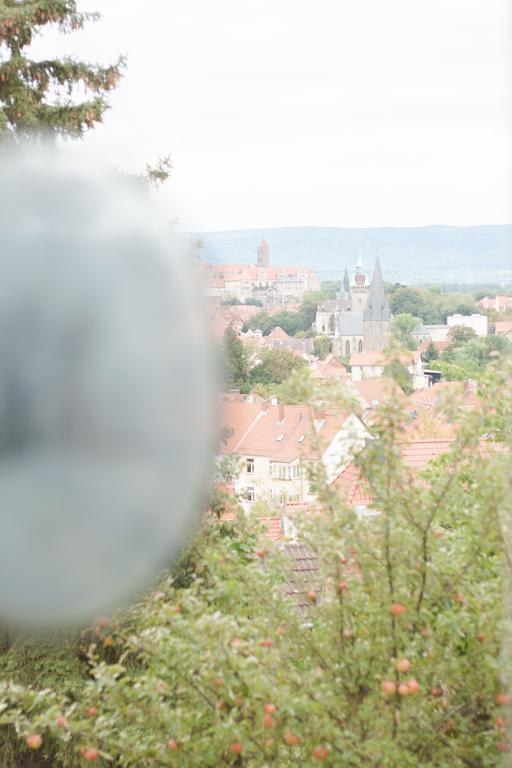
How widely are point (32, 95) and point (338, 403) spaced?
3152 millimetres

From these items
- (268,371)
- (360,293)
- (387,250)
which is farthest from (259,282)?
(360,293)

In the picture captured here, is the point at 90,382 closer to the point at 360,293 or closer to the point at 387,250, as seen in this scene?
the point at 387,250

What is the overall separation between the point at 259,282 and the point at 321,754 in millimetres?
3597

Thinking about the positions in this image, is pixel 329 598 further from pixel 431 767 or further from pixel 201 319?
pixel 201 319

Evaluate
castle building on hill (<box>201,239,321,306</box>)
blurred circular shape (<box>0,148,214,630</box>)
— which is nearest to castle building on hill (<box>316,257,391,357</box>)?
castle building on hill (<box>201,239,321,306</box>)

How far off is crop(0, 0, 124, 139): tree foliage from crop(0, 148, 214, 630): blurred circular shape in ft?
10.8

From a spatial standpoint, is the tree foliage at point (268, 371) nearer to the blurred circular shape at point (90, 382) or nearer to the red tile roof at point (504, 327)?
the red tile roof at point (504, 327)

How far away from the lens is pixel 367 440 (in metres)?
2.03

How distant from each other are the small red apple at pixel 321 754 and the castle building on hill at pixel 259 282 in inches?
37.9

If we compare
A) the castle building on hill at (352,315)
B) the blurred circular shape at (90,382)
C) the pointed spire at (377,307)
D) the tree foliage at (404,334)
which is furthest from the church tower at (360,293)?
the blurred circular shape at (90,382)

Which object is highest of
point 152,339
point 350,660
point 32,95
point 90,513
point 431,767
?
point 32,95

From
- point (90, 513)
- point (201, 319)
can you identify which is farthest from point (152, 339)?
point (90, 513)

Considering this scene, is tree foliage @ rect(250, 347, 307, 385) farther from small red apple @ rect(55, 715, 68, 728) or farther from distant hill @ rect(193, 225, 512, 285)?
distant hill @ rect(193, 225, 512, 285)

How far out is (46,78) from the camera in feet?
14.8
